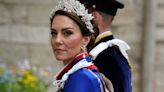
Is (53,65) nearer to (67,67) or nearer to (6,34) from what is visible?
(6,34)

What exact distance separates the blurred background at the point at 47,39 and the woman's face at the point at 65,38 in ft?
9.61

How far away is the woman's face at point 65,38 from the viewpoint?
2928 mm

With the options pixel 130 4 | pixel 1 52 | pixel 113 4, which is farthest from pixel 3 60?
pixel 113 4

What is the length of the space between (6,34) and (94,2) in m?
3.27

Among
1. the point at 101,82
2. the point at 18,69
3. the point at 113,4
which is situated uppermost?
the point at 113,4

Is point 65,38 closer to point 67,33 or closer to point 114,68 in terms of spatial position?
point 67,33

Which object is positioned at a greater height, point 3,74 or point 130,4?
point 130,4

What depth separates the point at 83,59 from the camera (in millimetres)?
2943

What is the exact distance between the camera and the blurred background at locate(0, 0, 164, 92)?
22.2 ft

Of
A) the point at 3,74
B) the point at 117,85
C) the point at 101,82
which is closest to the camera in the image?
the point at 101,82

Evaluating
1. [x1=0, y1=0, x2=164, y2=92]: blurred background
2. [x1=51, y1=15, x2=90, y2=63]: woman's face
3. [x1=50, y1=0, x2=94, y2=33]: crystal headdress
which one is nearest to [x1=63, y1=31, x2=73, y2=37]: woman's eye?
[x1=51, y1=15, x2=90, y2=63]: woman's face

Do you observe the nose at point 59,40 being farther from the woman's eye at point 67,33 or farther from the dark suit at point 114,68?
the dark suit at point 114,68

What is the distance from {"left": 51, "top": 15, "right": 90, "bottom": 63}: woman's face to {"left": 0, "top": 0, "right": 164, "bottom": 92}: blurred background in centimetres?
293

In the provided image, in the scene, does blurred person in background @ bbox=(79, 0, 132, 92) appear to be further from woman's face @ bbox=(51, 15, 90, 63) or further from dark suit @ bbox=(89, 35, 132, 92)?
woman's face @ bbox=(51, 15, 90, 63)
